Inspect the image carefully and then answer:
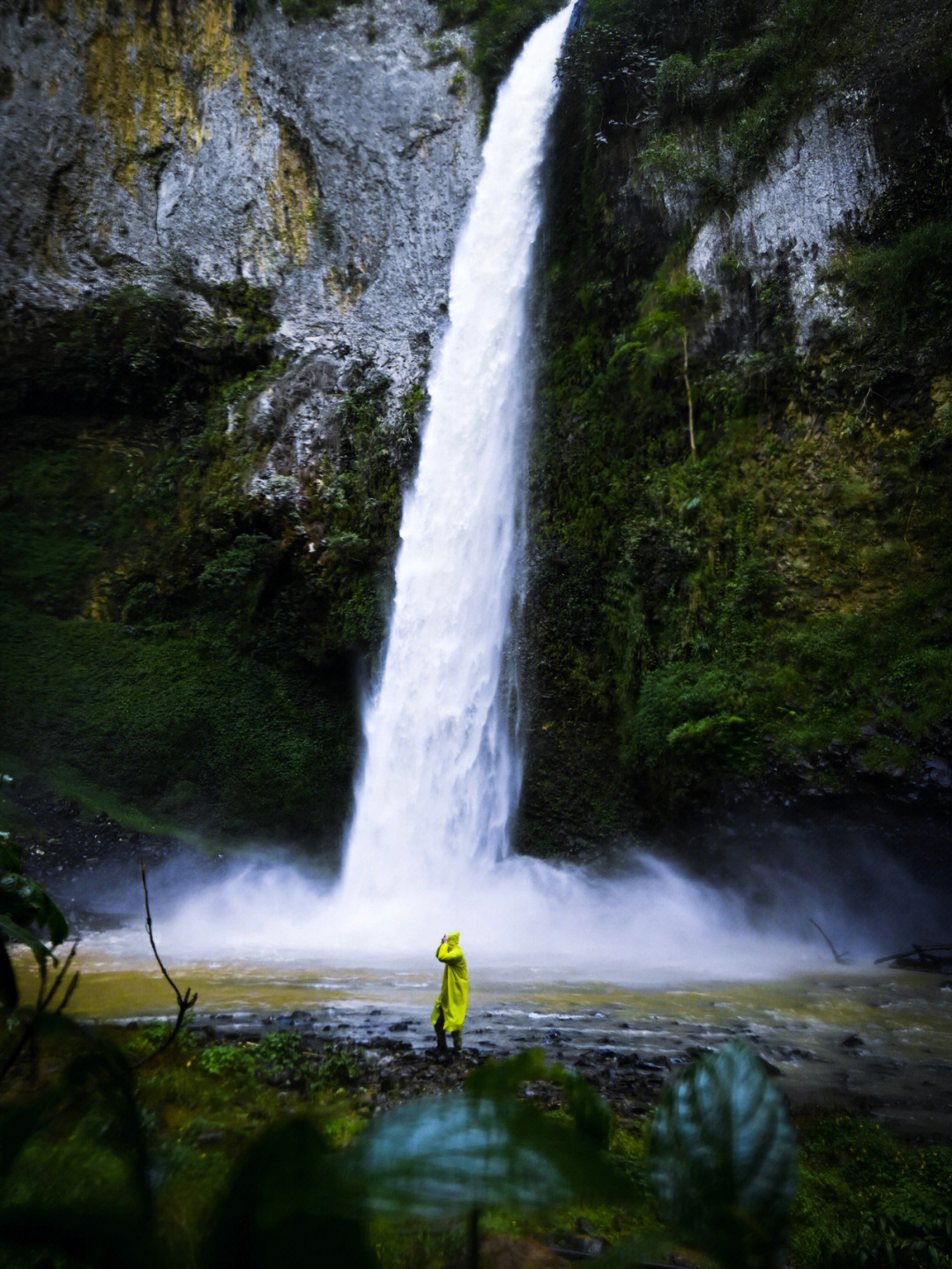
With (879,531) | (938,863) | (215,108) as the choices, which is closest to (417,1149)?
(938,863)

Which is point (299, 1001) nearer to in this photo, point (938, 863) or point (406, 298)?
point (938, 863)

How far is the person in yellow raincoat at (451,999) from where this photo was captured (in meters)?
4.36

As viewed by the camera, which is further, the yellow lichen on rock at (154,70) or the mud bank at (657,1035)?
the yellow lichen on rock at (154,70)

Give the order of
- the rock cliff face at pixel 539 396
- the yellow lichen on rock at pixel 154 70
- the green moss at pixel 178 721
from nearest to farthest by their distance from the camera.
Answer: the rock cliff face at pixel 539 396 → the green moss at pixel 178 721 → the yellow lichen on rock at pixel 154 70

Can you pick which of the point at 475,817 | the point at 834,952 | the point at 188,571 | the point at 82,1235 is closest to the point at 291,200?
the point at 188,571

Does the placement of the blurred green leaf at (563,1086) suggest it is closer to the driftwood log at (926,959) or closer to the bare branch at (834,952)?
the driftwood log at (926,959)

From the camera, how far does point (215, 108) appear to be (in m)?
14.8

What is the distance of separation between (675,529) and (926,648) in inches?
134

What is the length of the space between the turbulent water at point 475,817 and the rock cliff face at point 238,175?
1.59m

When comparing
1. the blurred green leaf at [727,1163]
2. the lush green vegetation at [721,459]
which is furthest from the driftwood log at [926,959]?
the blurred green leaf at [727,1163]

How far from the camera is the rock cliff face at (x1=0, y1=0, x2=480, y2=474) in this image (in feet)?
44.8

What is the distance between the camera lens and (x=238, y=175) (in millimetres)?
14688

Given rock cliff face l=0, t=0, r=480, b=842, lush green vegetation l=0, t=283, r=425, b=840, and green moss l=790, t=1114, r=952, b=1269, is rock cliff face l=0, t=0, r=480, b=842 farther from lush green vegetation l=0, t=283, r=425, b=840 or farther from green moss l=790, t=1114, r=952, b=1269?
green moss l=790, t=1114, r=952, b=1269

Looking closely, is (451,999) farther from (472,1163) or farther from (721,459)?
(721,459)
